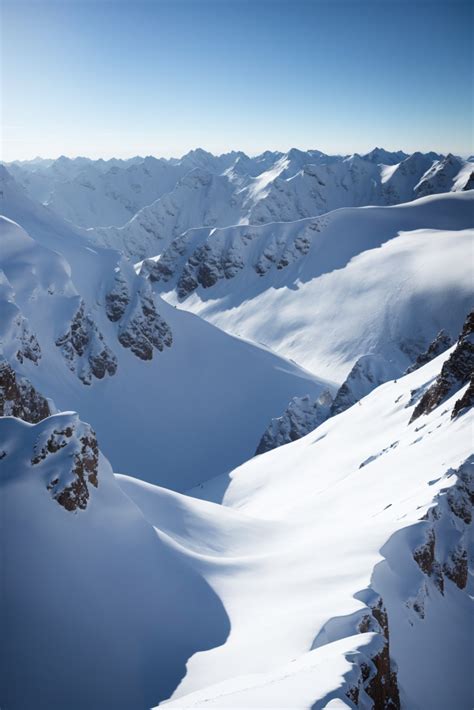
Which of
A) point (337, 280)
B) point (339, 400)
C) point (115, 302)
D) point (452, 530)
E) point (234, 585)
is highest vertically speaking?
point (115, 302)

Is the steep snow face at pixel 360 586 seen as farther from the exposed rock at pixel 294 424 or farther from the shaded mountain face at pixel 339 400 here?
the exposed rock at pixel 294 424

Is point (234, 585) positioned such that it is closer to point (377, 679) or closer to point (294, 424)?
point (377, 679)

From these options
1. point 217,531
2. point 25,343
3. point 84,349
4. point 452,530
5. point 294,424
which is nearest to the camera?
point 452,530

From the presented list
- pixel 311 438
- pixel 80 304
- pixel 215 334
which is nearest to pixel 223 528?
pixel 311 438

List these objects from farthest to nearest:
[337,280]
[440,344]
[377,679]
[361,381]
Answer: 1. [337,280]
2. [361,381]
3. [440,344]
4. [377,679]

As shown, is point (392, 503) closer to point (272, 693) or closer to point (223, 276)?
point (272, 693)

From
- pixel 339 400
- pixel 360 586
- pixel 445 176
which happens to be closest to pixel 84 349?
pixel 339 400
